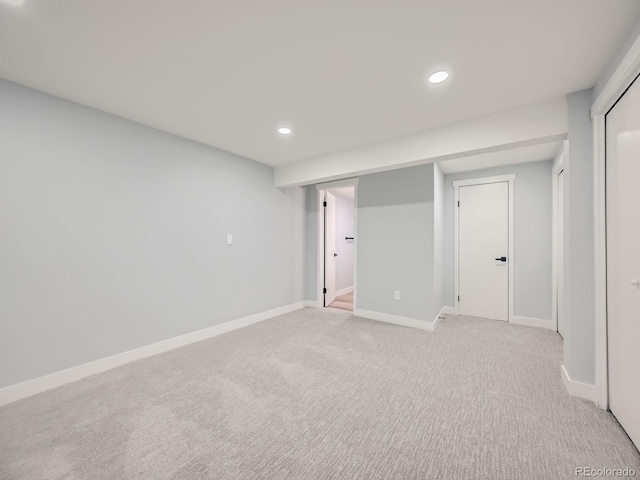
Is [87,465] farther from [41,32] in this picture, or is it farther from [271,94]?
[271,94]

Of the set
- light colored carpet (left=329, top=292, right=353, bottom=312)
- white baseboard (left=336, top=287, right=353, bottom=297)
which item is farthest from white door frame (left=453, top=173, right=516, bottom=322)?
white baseboard (left=336, top=287, right=353, bottom=297)

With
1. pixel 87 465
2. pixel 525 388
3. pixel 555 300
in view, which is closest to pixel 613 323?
Answer: pixel 525 388

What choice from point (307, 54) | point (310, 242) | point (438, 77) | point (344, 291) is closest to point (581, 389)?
point (438, 77)

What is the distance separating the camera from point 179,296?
3006 millimetres

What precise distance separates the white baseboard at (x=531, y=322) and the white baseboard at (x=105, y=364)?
3.83 meters

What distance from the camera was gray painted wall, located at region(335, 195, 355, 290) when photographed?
20.2 ft

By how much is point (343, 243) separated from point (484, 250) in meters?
3.00

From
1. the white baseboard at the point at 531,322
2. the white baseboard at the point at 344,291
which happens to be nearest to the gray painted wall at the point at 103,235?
the white baseboard at the point at 344,291

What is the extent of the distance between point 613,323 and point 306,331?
9.21ft

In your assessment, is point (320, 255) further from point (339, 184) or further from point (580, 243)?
point (580, 243)

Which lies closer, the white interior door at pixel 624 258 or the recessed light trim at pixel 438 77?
the white interior door at pixel 624 258

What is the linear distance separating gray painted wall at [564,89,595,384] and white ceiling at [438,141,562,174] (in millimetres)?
1154

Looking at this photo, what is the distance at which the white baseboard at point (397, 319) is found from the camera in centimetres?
354

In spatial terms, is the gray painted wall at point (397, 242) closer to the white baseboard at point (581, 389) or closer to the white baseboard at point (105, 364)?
the white baseboard at point (581, 389)
